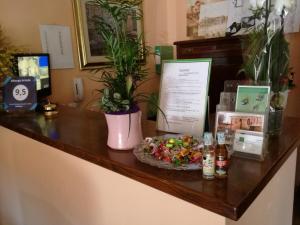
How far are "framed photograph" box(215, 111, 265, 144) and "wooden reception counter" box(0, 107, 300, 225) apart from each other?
0.08 metres

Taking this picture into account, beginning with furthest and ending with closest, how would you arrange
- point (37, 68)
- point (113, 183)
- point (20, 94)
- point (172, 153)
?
point (37, 68), point (20, 94), point (113, 183), point (172, 153)

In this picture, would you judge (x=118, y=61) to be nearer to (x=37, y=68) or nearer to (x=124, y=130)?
(x=124, y=130)

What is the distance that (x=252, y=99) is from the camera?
0.76 metres

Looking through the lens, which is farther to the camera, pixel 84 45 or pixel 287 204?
pixel 84 45

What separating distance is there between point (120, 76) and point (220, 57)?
156 centimetres

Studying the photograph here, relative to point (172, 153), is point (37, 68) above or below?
above

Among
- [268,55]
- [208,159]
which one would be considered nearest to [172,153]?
[208,159]

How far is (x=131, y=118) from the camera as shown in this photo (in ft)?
2.57

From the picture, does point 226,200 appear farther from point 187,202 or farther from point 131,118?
point 131,118

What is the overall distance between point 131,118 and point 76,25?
148 cm

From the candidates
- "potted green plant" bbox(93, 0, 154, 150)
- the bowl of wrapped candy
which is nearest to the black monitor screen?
"potted green plant" bbox(93, 0, 154, 150)

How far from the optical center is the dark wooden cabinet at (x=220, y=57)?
202cm

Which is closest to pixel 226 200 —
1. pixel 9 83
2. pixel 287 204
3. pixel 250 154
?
pixel 250 154

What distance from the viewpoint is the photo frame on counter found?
883 millimetres
